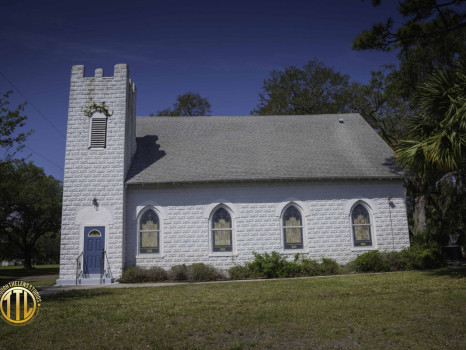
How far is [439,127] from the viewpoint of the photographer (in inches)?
545

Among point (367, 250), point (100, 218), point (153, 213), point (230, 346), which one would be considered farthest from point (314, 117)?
point (230, 346)

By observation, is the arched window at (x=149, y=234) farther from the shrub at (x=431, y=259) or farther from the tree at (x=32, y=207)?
the tree at (x=32, y=207)

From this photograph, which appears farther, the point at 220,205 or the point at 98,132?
the point at 98,132

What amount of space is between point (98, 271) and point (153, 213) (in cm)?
350

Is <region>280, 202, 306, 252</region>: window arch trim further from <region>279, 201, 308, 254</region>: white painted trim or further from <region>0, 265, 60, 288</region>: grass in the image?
<region>0, 265, 60, 288</region>: grass

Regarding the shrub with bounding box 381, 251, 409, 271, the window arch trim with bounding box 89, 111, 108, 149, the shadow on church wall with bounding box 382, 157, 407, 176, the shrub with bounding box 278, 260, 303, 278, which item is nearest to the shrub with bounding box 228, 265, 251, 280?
the shrub with bounding box 278, 260, 303, 278

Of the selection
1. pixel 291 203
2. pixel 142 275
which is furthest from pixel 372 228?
pixel 142 275

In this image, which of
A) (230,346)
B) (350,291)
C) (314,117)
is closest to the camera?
(230,346)

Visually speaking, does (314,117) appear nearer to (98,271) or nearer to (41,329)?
(98,271)

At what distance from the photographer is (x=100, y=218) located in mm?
17094

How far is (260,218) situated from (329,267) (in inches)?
150

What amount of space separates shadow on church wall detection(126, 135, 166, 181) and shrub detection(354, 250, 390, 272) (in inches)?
428

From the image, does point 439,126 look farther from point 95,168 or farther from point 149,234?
point 95,168

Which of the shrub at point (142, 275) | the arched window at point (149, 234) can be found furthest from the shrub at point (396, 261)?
the arched window at point (149, 234)
